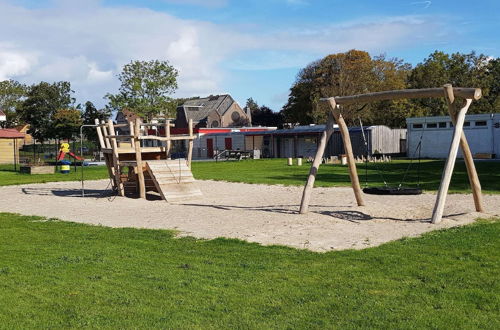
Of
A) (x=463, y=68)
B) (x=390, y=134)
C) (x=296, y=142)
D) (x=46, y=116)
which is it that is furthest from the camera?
(x=46, y=116)

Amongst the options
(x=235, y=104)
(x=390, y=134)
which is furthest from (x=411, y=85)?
(x=235, y=104)

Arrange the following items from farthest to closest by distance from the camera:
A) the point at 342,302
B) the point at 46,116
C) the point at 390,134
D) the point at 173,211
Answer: the point at 46,116, the point at 390,134, the point at 173,211, the point at 342,302

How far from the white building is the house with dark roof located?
120 ft

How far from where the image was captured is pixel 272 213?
12.2m

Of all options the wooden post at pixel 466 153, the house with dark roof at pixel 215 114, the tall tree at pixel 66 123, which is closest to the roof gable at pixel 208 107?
the house with dark roof at pixel 215 114

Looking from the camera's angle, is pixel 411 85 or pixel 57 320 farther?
pixel 411 85

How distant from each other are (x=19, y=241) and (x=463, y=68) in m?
53.8

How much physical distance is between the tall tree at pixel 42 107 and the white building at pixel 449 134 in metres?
40.0

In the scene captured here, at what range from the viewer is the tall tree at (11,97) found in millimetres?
76562

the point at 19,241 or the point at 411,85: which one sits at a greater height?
the point at 411,85

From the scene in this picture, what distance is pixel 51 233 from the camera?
10.1 m

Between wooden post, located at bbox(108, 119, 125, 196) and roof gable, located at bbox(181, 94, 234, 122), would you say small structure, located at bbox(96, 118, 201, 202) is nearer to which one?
wooden post, located at bbox(108, 119, 125, 196)

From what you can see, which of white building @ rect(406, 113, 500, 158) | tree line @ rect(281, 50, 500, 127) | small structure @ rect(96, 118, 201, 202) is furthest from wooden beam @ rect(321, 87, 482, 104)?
tree line @ rect(281, 50, 500, 127)

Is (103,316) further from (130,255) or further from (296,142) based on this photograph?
(296,142)
